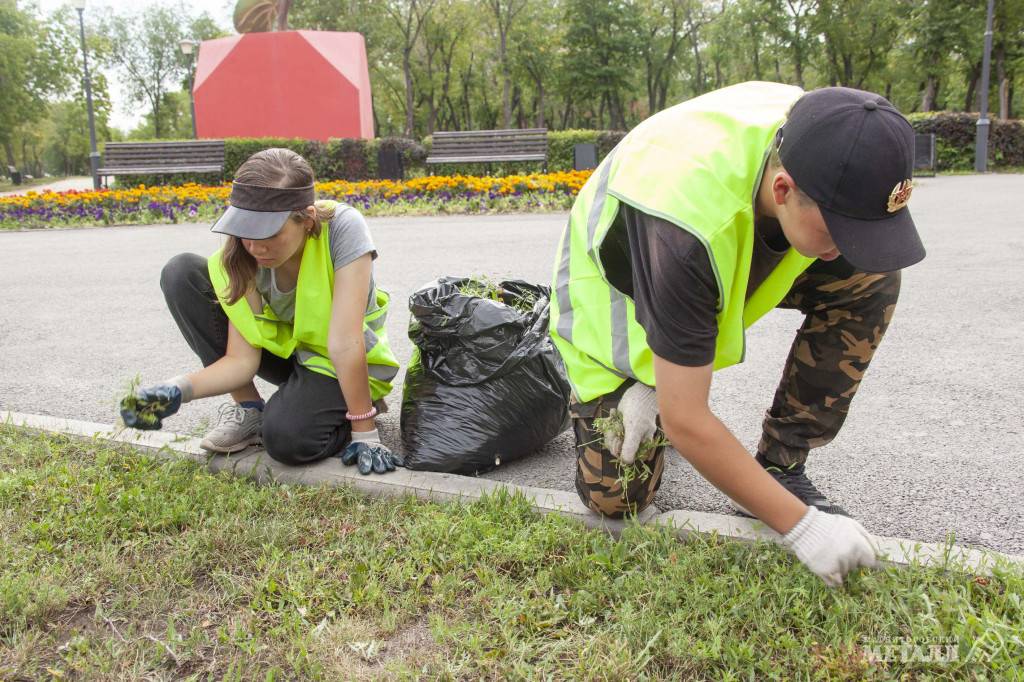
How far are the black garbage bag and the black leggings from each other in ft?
0.85

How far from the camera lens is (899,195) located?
142 cm

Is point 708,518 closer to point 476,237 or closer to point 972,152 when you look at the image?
point 476,237

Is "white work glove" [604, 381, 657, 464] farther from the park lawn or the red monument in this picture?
the red monument

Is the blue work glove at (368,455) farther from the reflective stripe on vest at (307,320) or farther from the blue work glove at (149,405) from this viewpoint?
the blue work glove at (149,405)

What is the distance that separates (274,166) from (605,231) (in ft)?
3.74

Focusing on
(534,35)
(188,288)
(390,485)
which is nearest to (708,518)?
(390,485)

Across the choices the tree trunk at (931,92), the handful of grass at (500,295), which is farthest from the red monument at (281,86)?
the tree trunk at (931,92)

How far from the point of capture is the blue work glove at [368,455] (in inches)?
98.3

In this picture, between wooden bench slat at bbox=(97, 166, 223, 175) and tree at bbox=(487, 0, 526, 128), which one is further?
tree at bbox=(487, 0, 526, 128)

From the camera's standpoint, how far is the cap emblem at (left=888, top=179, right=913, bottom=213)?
1.41 m

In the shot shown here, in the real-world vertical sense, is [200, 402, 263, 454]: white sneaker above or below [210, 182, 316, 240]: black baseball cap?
below

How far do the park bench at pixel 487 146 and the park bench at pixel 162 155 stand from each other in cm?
396

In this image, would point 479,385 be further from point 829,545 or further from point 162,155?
point 162,155

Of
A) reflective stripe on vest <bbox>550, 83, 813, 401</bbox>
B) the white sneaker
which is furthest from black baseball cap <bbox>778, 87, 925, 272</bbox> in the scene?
the white sneaker
